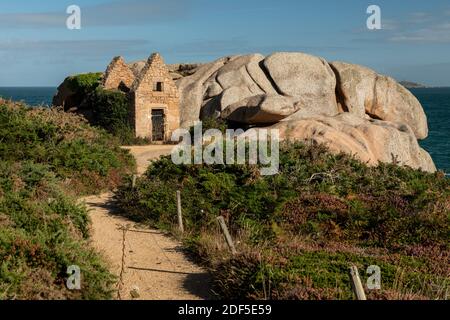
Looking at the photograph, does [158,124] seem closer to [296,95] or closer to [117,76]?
[117,76]

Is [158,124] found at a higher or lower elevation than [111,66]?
lower

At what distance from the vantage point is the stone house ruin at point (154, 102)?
31.3 m

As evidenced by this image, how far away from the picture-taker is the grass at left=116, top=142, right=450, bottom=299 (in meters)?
9.98

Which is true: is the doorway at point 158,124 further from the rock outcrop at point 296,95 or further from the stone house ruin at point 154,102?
the rock outcrop at point 296,95

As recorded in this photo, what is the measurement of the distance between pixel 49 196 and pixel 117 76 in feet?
65.3

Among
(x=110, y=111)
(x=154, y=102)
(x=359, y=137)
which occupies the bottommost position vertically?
(x=359, y=137)

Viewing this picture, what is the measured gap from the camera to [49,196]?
50.1 ft

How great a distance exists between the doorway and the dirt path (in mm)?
14550

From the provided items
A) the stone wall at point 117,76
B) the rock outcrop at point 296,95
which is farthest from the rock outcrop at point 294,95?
the stone wall at point 117,76

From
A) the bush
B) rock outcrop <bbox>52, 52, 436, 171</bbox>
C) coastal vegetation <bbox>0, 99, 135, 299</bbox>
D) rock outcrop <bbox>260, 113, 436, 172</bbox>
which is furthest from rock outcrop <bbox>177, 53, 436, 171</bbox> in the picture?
the bush

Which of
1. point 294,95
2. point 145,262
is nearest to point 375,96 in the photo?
point 294,95

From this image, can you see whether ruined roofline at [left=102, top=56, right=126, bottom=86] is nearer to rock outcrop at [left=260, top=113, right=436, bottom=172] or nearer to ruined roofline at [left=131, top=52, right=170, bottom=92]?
ruined roofline at [left=131, top=52, right=170, bottom=92]

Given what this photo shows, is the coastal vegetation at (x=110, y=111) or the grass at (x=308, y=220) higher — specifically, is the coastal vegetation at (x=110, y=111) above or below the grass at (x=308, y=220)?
above
